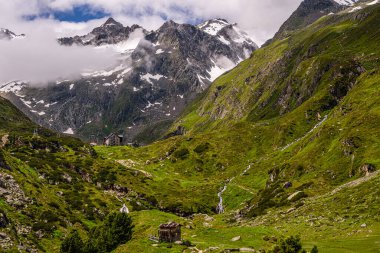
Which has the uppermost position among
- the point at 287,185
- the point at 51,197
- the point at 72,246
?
the point at 51,197

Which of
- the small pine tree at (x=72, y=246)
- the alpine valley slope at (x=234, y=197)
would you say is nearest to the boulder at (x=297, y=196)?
the alpine valley slope at (x=234, y=197)

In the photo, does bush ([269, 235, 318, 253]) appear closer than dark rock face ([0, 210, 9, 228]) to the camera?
Yes

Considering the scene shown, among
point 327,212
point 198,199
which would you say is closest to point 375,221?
point 327,212

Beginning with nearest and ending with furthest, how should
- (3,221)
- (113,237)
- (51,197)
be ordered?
(113,237) → (3,221) → (51,197)

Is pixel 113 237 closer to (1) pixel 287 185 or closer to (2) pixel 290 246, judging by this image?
(2) pixel 290 246

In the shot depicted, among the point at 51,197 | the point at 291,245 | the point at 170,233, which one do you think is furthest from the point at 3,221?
the point at 291,245

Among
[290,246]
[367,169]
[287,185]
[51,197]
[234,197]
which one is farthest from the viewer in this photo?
[234,197]

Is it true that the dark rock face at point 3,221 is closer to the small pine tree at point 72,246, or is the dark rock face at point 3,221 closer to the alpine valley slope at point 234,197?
the alpine valley slope at point 234,197

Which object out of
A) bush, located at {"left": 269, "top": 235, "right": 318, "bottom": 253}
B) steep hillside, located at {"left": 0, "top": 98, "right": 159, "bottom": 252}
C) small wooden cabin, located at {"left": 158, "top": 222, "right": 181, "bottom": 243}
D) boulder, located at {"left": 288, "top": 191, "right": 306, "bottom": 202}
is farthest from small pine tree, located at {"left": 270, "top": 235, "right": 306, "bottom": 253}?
boulder, located at {"left": 288, "top": 191, "right": 306, "bottom": 202}

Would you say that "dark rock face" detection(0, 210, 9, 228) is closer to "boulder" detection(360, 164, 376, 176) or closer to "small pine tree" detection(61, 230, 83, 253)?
"small pine tree" detection(61, 230, 83, 253)

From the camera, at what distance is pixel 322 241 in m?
52.5

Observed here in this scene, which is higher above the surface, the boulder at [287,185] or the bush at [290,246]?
the boulder at [287,185]

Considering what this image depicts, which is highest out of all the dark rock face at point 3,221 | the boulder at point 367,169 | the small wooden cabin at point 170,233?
the dark rock face at point 3,221

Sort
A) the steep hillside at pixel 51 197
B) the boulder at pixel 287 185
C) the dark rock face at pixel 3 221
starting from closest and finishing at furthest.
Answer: the dark rock face at pixel 3 221 < the steep hillside at pixel 51 197 < the boulder at pixel 287 185
